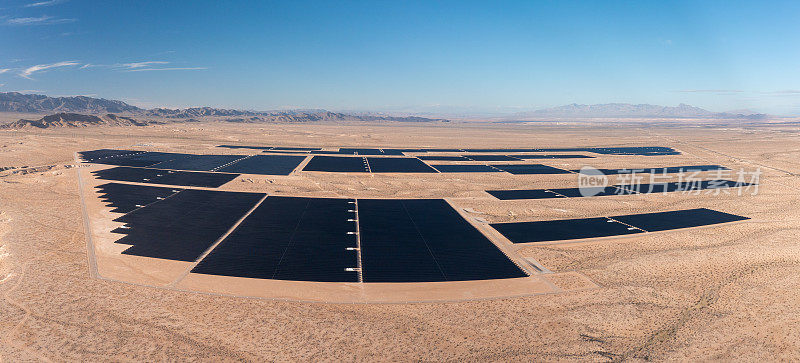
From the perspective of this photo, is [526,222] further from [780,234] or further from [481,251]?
[780,234]

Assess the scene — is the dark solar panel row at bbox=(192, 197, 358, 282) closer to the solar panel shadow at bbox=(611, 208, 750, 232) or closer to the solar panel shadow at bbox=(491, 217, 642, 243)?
the solar panel shadow at bbox=(491, 217, 642, 243)

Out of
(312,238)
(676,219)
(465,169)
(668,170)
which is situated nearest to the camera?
(312,238)

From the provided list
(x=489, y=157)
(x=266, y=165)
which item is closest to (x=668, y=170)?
(x=489, y=157)

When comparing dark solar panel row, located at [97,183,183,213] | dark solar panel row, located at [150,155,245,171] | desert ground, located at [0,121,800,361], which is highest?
dark solar panel row, located at [150,155,245,171]

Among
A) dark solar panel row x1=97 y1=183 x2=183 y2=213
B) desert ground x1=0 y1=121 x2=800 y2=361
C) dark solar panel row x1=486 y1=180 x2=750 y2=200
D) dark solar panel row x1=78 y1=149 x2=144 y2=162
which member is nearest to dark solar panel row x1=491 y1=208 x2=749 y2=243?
desert ground x1=0 y1=121 x2=800 y2=361

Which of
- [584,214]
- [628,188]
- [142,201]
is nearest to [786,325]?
[584,214]

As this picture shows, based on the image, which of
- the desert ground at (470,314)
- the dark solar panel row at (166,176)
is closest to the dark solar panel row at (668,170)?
the desert ground at (470,314)

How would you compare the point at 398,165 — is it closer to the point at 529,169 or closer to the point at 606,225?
the point at 529,169
